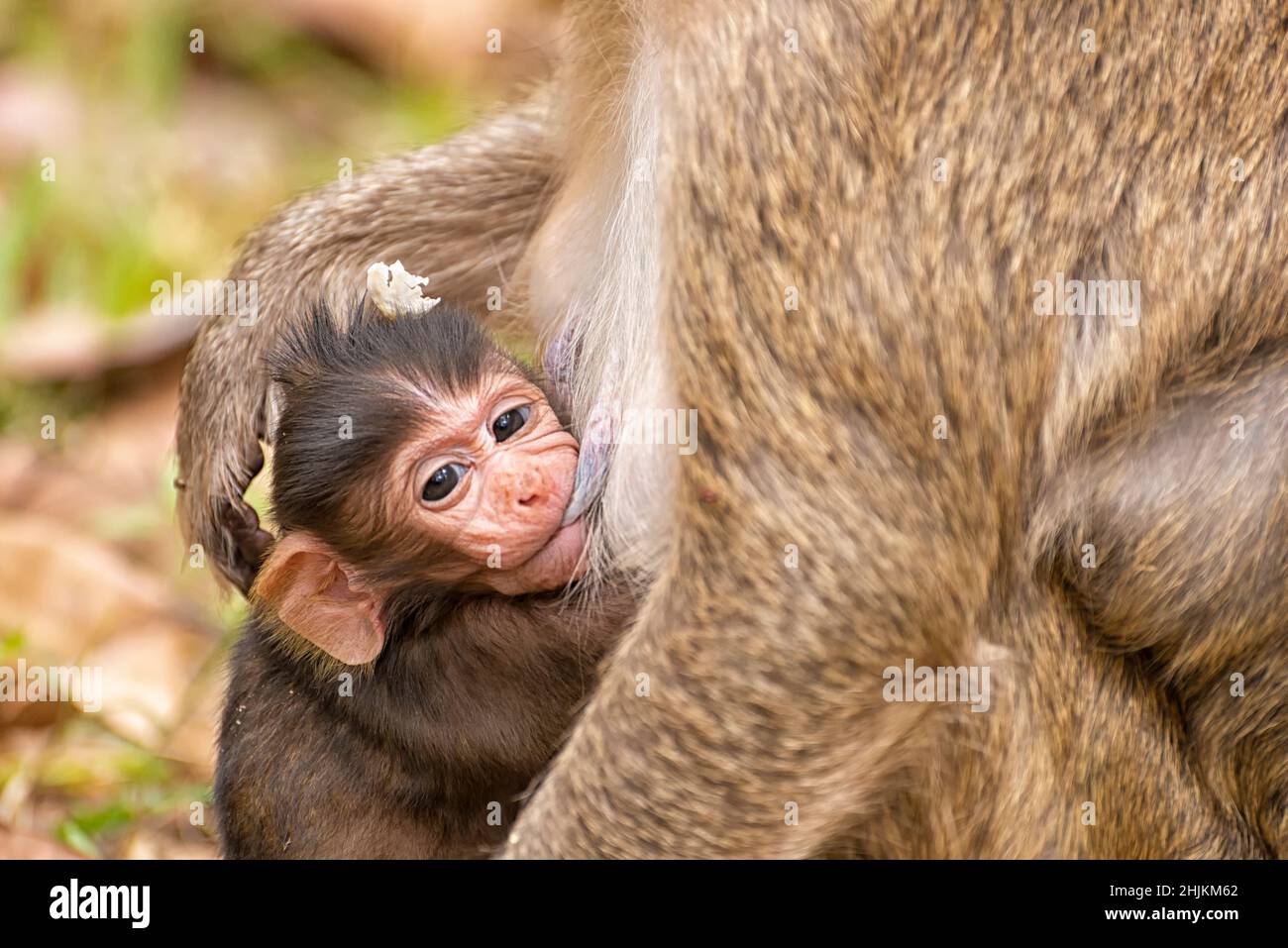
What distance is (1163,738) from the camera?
145 inches

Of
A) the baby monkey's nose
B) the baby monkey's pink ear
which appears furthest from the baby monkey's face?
the baby monkey's pink ear

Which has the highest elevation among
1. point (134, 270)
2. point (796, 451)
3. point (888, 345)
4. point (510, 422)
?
point (888, 345)

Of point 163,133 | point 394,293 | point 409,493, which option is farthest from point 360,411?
point 163,133

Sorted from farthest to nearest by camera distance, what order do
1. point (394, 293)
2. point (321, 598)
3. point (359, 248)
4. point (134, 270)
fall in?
point (134, 270) → point (359, 248) → point (394, 293) → point (321, 598)

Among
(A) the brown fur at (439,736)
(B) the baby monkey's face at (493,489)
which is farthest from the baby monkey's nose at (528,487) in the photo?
(A) the brown fur at (439,736)

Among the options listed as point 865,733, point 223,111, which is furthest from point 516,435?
point 223,111

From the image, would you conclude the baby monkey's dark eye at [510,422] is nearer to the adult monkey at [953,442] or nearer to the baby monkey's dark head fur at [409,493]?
the baby monkey's dark head fur at [409,493]

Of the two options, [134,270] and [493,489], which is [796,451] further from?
[134,270]

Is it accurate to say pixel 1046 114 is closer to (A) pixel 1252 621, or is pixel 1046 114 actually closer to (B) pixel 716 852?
(A) pixel 1252 621

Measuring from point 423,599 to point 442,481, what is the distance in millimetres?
285

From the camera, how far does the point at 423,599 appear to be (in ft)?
13.4

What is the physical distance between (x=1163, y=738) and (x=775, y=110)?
1488 mm

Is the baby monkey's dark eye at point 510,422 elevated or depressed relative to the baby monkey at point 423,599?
elevated

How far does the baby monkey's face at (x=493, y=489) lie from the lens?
156 inches
